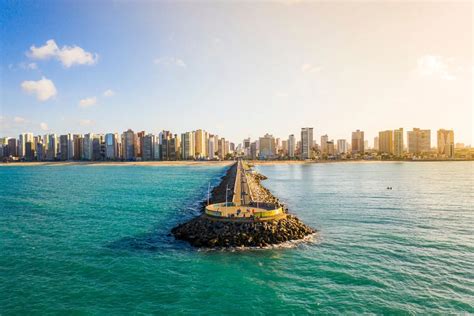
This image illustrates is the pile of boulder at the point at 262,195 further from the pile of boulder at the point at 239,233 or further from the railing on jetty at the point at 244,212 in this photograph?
the pile of boulder at the point at 239,233

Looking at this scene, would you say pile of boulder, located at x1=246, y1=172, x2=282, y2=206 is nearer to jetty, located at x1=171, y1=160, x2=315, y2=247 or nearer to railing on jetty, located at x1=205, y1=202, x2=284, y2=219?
railing on jetty, located at x1=205, y1=202, x2=284, y2=219

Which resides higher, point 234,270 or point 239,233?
point 239,233

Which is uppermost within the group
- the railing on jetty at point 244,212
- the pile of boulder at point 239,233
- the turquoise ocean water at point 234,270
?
the railing on jetty at point 244,212

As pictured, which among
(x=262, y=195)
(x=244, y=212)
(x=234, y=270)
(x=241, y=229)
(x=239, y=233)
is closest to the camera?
(x=234, y=270)

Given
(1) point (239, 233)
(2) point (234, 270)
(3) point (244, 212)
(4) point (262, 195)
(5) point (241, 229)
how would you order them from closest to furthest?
(2) point (234, 270), (1) point (239, 233), (5) point (241, 229), (3) point (244, 212), (4) point (262, 195)

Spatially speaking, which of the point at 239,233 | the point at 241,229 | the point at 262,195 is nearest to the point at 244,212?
the point at 241,229

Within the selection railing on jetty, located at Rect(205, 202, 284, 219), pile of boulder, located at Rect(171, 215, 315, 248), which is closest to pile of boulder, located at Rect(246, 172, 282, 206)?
railing on jetty, located at Rect(205, 202, 284, 219)

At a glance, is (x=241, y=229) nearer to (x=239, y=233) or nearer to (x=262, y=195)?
(x=239, y=233)

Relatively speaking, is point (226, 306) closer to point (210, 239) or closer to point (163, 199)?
point (210, 239)

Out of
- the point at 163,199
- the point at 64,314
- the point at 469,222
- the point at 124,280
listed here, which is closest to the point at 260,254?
the point at 124,280

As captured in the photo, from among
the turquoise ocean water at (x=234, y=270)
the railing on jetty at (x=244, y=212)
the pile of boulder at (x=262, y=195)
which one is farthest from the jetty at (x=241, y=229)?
the pile of boulder at (x=262, y=195)

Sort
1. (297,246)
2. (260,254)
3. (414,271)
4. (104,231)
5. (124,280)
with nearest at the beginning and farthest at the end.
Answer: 1. (124,280)
2. (414,271)
3. (260,254)
4. (297,246)
5. (104,231)
